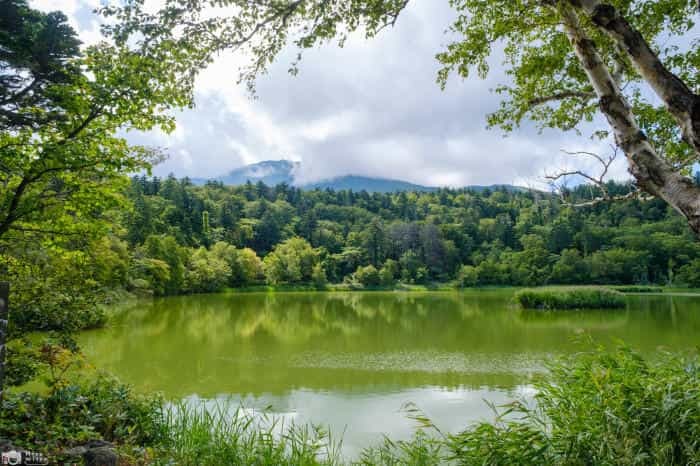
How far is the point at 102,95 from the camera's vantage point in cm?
397

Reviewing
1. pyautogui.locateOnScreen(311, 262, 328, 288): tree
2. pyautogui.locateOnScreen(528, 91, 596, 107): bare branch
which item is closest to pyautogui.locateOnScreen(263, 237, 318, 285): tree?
pyautogui.locateOnScreen(311, 262, 328, 288): tree

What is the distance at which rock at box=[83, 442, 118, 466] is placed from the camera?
11.5 ft

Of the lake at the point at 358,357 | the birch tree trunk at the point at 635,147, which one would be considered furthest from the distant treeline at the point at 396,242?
the birch tree trunk at the point at 635,147

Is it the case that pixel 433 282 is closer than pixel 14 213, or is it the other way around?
pixel 14 213

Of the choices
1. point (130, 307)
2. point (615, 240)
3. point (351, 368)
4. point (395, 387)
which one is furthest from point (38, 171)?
point (615, 240)

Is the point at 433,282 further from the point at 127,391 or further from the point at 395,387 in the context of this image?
the point at 127,391

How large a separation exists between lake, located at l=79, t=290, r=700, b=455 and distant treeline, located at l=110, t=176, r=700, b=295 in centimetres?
1801

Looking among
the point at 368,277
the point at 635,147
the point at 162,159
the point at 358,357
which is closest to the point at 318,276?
the point at 368,277

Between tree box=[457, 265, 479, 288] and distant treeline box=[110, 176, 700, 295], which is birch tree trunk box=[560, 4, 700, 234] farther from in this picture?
tree box=[457, 265, 479, 288]

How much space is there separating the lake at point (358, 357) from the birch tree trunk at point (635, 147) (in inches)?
101

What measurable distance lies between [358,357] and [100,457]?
9.96m

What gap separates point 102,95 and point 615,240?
65.9 m

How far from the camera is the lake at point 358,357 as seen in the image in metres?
8.08

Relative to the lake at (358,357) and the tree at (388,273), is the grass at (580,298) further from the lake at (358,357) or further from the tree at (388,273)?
the tree at (388,273)
